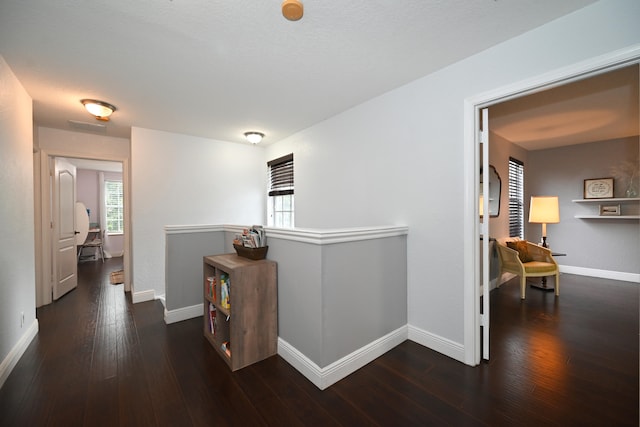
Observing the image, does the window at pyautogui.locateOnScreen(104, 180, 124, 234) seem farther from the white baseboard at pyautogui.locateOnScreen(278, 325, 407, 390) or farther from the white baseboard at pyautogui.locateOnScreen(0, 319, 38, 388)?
the white baseboard at pyautogui.locateOnScreen(278, 325, 407, 390)

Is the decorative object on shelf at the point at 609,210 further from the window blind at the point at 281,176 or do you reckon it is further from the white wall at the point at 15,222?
the white wall at the point at 15,222

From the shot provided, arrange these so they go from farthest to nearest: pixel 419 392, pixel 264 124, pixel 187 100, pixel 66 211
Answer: pixel 66 211
pixel 264 124
pixel 187 100
pixel 419 392

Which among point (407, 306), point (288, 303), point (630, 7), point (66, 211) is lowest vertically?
point (407, 306)

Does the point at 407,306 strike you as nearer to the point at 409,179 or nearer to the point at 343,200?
the point at 409,179

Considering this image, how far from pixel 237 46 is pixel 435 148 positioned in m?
1.80

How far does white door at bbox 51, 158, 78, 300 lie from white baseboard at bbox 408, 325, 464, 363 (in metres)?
4.83

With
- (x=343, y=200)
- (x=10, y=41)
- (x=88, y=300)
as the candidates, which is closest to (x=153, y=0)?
(x=10, y=41)

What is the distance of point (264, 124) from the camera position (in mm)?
3645

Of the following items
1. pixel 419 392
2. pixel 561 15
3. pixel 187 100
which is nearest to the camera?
pixel 561 15

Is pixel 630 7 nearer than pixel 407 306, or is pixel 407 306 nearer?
pixel 630 7

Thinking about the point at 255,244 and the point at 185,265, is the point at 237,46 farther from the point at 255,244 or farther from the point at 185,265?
the point at 185,265

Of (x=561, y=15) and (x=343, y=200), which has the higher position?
(x=561, y=15)

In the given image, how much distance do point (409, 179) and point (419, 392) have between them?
1711 millimetres

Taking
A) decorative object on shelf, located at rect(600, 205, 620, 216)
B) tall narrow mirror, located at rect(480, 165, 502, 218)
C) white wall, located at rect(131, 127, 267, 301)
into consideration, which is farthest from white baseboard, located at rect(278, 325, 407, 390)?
decorative object on shelf, located at rect(600, 205, 620, 216)
